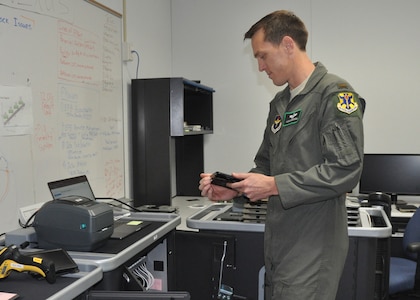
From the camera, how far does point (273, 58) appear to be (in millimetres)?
1443

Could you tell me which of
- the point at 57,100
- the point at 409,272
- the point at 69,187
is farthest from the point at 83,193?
the point at 409,272

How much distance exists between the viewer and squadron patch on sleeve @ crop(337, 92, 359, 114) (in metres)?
1.29

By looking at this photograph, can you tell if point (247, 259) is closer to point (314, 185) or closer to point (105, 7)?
point (314, 185)

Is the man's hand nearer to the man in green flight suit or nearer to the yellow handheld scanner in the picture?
the man in green flight suit

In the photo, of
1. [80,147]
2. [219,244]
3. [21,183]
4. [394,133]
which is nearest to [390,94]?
[394,133]

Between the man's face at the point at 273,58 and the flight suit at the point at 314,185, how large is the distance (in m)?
0.10

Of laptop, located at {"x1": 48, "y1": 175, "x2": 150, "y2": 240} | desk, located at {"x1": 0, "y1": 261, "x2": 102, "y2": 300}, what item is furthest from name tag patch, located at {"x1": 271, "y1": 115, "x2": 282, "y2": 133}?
desk, located at {"x1": 0, "y1": 261, "x2": 102, "y2": 300}

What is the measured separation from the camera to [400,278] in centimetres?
226

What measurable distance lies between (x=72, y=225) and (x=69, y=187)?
50 centimetres

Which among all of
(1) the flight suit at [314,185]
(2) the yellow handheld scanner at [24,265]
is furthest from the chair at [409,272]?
(2) the yellow handheld scanner at [24,265]

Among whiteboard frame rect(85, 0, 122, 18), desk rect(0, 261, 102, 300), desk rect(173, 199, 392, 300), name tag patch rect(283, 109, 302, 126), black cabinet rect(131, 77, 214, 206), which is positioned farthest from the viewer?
black cabinet rect(131, 77, 214, 206)

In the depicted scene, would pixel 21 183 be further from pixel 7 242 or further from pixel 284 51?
pixel 284 51

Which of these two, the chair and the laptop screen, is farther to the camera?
the chair

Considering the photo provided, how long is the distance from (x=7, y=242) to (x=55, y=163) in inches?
28.4
